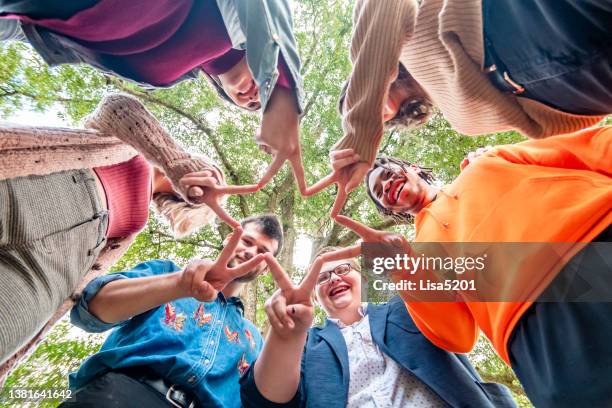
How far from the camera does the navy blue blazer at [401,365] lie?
1305 mm

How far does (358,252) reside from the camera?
1.21 meters

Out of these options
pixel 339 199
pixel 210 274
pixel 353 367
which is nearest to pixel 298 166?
pixel 339 199

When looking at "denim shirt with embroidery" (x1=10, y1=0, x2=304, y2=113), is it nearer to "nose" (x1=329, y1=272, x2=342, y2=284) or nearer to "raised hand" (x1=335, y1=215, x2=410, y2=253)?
"raised hand" (x1=335, y1=215, x2=410, y2=253)

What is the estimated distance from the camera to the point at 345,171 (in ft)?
3.46

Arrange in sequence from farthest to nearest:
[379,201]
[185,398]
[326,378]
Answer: [379,201] → [326,378] → [185,398]

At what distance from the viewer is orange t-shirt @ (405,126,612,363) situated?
95 centimetres

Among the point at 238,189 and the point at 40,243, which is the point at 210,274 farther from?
the point at 40,243

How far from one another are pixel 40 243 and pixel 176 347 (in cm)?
68

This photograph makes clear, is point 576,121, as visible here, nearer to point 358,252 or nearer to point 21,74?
point 358,252

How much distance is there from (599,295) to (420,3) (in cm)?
103

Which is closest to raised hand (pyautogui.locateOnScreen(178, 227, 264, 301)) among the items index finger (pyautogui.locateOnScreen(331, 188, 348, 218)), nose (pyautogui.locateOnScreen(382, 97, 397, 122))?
index finger (pyautogui.locateOnScreen(331, 188, 348, 218))

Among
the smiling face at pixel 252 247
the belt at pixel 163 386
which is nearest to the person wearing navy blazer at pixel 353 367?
the belt at pixel 163 386

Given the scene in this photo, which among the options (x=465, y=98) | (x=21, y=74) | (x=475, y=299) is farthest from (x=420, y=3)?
(x=21, y=74)

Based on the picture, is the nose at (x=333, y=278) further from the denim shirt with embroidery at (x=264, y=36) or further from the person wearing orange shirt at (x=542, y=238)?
the denim shirt with embroidery at (x=264, y=36)
